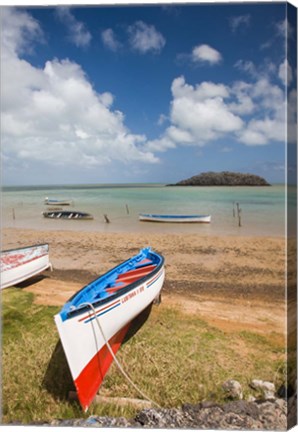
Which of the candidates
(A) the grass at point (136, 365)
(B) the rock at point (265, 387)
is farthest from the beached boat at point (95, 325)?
(B) the rock at point (265, 387)

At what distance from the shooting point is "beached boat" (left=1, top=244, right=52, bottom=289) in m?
2.74

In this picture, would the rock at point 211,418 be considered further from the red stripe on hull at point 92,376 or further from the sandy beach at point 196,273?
the sandy beach at point 196,273

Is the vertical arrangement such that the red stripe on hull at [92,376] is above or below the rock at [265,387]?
above

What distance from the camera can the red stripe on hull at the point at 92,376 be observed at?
215 centimetres

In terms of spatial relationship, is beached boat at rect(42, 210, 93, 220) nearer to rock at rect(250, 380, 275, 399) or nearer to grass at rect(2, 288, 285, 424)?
grass at rect(2, 288, 285, 424)

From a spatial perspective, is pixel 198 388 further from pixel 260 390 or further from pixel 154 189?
pixel 154 189

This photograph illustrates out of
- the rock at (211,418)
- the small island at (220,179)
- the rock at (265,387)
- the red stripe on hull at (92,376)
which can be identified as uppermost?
the small island at (220,179)

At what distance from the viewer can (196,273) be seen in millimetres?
4180

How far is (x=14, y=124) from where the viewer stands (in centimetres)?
248

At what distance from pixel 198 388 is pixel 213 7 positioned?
2.37 meters

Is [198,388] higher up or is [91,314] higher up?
[91,314]

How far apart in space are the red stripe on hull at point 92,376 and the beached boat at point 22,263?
92cm

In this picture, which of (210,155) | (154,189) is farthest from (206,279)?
Result: (210,155)

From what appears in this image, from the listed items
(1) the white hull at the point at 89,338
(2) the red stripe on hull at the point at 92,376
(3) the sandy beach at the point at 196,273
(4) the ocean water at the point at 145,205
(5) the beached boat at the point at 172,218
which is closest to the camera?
(1) the white hull at the point at 89,338
